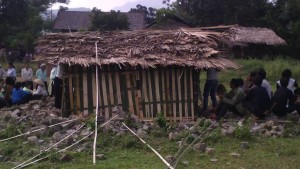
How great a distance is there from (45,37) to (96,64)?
2.33 metres

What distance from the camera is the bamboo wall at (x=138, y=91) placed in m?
11.9

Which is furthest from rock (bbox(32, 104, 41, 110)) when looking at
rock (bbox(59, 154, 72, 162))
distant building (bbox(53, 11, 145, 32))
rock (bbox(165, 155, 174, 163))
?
distant building (bbox(53, 11, 145, 32))

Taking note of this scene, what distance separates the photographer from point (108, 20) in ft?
113

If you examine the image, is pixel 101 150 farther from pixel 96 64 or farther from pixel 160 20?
pixel 160 20

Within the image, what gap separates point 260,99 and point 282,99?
502 millimetres

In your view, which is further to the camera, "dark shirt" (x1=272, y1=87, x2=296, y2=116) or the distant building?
the distant building

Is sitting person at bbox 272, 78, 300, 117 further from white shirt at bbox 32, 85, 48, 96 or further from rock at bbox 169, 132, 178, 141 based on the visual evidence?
white shirt at bbox 32, 85, 48, 96

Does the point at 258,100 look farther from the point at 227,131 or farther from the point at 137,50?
the point at 137,50

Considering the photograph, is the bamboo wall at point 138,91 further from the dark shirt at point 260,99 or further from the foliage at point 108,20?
the foliage at point 108,20

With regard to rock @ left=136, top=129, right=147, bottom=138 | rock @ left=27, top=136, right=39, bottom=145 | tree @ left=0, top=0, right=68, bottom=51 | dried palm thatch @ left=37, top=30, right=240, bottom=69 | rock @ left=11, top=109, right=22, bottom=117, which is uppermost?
tree @ left=0, top=0, right=68, bottom=51

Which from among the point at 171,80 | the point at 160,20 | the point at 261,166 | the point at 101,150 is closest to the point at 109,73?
the point at 171,80

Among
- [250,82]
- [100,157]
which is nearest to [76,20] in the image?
[250,82]

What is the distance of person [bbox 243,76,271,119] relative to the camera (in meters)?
11.2

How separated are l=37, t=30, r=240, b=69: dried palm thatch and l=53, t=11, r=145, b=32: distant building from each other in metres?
29.8
